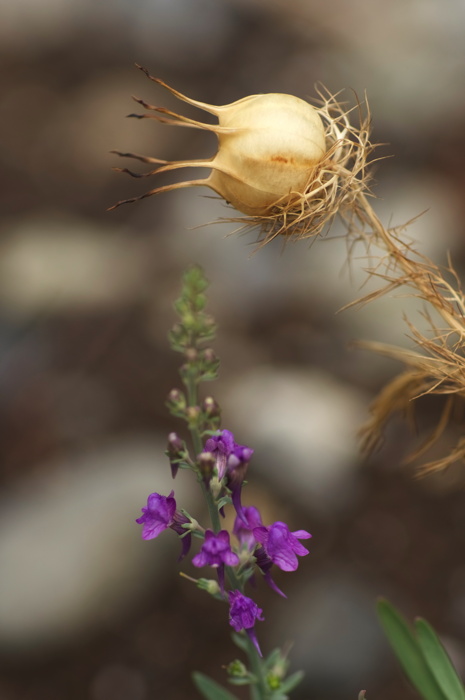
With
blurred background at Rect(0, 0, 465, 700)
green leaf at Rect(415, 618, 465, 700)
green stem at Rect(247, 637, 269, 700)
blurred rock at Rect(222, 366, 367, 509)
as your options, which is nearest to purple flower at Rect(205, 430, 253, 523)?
green stem at Rect(247, 637, 269, 700)

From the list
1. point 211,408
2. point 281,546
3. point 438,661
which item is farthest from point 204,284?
point 438,661

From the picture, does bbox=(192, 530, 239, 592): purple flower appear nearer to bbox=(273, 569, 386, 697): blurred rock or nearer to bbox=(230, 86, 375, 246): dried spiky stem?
bbox=(230, 86, 375, 246): dried spiky stem

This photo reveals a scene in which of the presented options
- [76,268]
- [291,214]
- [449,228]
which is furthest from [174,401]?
[76,268]

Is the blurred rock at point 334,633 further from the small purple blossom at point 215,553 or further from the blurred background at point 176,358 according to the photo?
the small purple blossom at point 215,553

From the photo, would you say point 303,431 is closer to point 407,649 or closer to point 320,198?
point 407,649

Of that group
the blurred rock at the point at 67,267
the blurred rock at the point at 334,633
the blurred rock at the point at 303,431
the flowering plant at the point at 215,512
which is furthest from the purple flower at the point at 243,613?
the blurred rock at the point at 67,267
